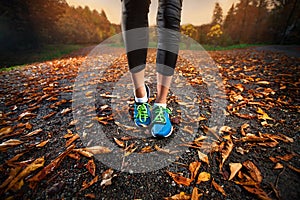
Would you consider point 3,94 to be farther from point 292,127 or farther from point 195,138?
point 292,127

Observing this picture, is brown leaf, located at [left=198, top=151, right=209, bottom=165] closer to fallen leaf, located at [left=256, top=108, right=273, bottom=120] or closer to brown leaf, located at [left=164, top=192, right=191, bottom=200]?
brown leaf, located at [left=164, top=192, right=191, bottom=200]

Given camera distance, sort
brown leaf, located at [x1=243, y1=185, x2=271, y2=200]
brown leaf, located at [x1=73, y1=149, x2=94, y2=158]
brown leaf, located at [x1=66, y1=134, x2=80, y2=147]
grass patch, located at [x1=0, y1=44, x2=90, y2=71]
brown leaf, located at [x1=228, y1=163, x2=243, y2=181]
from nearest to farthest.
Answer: brown leaf, located at [x1=243, y1=185, x2=271, y2=200], brown leaf, located at [x1=228, y1=163, x2=243, y2=181], brown leaf, located at [x1=73, y1=149, x2=94, y2=158], brown leaf, located at [x1=66, y1=134, x2=80, y2=147], grass patch, located at [x1=0, y1=44, x2=90, y2=71]

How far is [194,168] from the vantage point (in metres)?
0.80

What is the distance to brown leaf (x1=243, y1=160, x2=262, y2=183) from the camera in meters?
0.73

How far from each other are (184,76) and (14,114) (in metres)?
2.20

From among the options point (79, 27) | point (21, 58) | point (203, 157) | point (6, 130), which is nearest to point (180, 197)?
point (203, 157)

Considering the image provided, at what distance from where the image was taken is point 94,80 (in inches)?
89.8

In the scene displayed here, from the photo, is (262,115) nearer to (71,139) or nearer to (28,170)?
(71,139)

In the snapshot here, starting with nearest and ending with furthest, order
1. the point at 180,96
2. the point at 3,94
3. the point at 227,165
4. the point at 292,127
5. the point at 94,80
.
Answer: the point at 227,165 → the point at 292,127 → the point at 180,96 → the point at 3,94 → the point at 94,80

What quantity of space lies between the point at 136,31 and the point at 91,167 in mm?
899

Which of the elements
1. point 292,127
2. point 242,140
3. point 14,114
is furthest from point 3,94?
point 292,127

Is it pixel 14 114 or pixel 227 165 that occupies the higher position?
pixel 14 114

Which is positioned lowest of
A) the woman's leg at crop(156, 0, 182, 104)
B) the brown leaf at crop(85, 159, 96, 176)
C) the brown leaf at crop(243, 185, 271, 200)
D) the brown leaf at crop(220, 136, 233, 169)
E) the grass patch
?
the brown leaf at crop(243, 185, 271, 200)

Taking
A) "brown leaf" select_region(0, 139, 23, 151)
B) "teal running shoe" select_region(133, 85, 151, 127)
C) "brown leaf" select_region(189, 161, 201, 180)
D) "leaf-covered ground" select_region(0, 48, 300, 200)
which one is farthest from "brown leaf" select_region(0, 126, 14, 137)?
"brown leaf" select_region(189, 161, 201, 180)
